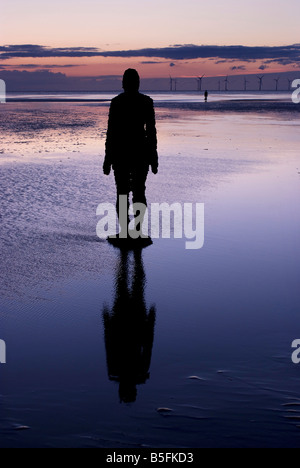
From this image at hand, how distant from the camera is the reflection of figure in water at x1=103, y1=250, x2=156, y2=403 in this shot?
394 centimetres

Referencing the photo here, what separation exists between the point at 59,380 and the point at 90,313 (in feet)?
4.52

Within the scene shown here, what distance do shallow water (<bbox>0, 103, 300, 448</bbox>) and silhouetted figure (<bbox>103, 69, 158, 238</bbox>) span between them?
946 millimetres

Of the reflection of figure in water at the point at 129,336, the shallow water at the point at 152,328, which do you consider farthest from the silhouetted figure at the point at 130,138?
the reflection of figure in water at the point at 129,336

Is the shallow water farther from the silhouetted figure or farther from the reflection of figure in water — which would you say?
the silhouetted figure

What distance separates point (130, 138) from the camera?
831cm

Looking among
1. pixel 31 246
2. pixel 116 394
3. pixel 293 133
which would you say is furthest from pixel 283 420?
pixel 293 133

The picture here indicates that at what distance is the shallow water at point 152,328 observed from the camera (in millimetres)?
3336

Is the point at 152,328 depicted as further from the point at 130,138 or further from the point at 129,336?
the point at 130,138

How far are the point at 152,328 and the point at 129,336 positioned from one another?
0.22 meters

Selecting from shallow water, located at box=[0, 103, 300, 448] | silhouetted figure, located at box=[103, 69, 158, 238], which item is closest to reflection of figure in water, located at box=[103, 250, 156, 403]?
shallow water, located at box=[0, 103, 300, 448]

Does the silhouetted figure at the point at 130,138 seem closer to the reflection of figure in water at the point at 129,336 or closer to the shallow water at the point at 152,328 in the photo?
the shallow water at the point at 152,328

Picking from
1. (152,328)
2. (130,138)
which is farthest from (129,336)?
(130,138)

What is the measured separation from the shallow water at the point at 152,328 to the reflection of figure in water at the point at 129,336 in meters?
0.02

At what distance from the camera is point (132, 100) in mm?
8211
